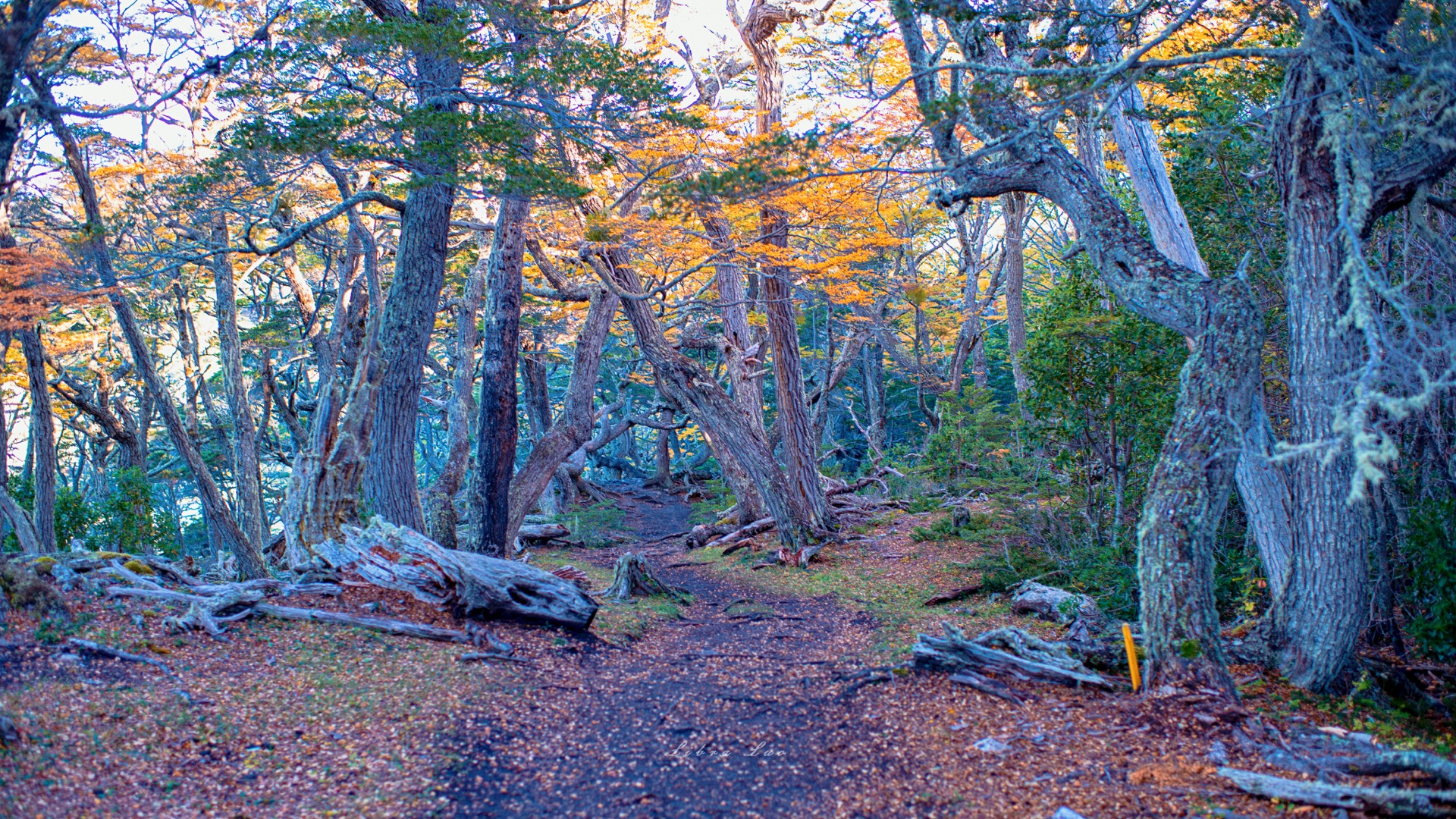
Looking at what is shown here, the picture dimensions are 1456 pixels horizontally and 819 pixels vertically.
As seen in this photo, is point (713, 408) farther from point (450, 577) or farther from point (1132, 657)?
point (1132, 657)

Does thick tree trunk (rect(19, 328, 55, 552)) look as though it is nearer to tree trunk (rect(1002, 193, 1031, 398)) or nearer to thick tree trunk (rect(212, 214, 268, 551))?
thick tree trunk (rect(212, 214, 268, 551))

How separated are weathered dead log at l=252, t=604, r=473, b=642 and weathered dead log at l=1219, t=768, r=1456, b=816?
4.69 metres

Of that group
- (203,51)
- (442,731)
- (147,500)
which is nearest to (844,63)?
(203,51)

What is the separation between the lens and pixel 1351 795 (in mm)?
3051

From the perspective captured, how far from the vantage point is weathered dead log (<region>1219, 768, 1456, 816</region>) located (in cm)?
291

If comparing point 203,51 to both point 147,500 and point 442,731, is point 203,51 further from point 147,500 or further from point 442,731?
point 442,731

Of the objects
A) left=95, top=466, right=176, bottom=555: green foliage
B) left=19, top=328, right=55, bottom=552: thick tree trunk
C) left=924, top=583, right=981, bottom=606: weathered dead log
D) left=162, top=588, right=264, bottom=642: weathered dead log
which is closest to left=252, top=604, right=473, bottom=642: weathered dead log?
left=162, top=588, right=264, bottom=642: weathered dead log

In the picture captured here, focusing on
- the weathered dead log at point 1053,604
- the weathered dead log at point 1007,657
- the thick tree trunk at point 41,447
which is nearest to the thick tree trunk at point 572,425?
the weathered dead log at point 1053,604

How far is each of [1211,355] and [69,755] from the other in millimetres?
5472

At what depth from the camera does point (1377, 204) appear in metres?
4.05

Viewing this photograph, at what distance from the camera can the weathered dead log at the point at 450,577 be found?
6.28 metres

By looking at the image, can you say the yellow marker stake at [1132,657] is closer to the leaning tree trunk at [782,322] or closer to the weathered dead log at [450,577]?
the weathered dead log at [450,577]

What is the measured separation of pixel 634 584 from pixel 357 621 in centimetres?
316

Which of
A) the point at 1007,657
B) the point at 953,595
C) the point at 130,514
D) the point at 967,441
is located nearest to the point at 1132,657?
the point at 1007,657
